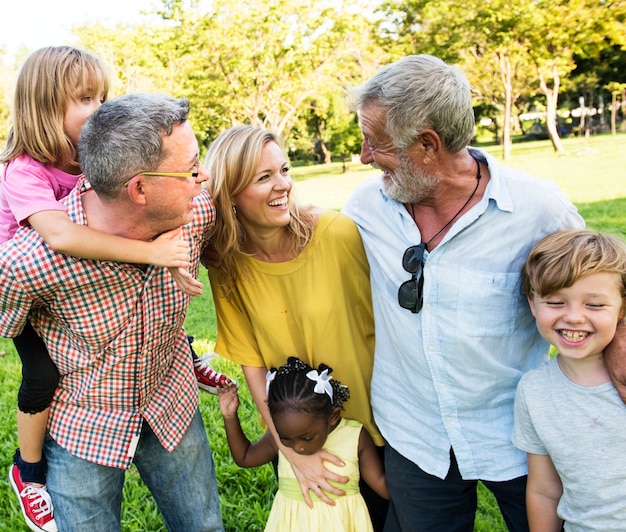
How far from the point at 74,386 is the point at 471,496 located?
1.77 metres

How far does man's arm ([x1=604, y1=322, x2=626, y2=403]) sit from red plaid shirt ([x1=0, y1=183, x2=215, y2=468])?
5.37ft

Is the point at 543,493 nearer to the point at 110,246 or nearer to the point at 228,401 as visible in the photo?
the point at 228,401

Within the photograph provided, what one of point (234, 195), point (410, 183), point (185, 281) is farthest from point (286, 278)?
point (410, 183)

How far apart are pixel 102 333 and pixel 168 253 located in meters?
0.41

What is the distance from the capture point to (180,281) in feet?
7.47

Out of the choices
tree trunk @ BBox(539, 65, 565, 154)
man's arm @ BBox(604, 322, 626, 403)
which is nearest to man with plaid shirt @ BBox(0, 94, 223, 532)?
man's arm @ BBox(604, 322, 626, 403)

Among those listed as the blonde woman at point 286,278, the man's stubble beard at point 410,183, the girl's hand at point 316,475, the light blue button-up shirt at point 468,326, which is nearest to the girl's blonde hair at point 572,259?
the light blue button-up shirt at point 468,326

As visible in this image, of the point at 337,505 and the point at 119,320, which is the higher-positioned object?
the point at 119,320

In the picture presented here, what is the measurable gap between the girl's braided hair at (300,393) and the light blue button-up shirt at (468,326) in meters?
0.26

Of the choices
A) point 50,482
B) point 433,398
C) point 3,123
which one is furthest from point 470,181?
point 3,123

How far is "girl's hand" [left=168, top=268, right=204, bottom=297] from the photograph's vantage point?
2.25 meters

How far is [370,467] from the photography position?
9.36ft

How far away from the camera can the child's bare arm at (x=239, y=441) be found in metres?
3.08

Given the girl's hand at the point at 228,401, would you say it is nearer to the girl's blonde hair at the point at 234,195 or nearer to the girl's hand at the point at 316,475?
the girl's hand at the point at 316,475
